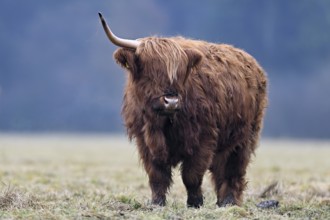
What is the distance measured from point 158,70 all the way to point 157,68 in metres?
0.03

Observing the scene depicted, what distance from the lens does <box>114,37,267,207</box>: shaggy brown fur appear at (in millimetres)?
9914

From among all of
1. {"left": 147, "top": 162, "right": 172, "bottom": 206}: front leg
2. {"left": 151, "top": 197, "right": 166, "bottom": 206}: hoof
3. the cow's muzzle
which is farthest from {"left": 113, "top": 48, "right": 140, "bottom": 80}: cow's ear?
{"left": 151, "top": 197, "right": 166, "bottom": 206}: hoof

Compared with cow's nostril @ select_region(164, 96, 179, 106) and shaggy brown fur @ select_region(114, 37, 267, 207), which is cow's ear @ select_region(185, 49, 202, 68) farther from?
cow's nostril @ select_region(164, 96, 179, 106)

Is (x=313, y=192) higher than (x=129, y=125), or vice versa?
(x=129, y=125)

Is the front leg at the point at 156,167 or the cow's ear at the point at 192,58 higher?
the cow's ear at the point at 192,58

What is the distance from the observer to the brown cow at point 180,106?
9.87 metres

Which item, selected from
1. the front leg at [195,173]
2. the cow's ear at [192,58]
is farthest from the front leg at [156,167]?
the cow's ear at [192,58]

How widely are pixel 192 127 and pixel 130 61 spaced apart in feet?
3.55

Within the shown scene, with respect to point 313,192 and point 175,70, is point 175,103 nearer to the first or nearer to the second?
point 175,70

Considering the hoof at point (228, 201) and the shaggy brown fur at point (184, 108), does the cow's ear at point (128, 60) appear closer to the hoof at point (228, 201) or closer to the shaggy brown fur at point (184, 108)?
the shaggy brown fur at point (184, 108)

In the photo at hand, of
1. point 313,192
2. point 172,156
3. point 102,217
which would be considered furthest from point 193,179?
point 313,192

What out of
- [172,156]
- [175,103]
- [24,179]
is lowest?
[24,179]

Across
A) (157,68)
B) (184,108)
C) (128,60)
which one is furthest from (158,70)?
(184,108)

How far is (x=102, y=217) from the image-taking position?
8492mm
